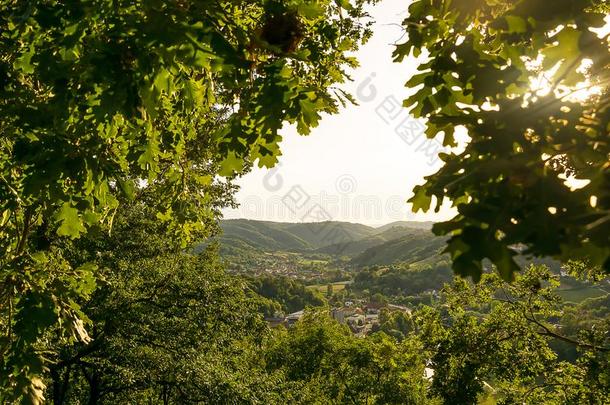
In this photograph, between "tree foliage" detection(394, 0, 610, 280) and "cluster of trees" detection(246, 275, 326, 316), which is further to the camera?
"cluster of trees" detection(246, 275, 326, 316)

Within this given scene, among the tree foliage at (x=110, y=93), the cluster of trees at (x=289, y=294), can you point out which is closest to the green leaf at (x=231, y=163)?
the tree foliage at (x=110, y=93)

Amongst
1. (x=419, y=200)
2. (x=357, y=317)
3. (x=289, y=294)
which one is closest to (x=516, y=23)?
(x=419, y=200)

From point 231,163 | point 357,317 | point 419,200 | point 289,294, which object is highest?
point 231,163

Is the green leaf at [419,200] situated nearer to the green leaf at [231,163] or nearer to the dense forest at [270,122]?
the dense forest at [270,122]

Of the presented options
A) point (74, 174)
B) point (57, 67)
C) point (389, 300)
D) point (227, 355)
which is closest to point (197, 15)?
point (57, 67)

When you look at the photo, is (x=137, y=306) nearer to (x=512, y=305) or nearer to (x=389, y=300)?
(x=512, y=305)

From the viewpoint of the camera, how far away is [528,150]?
226 cm

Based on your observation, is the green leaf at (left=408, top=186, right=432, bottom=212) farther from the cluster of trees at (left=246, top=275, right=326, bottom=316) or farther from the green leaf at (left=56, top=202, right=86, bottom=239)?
the cluster of trees at (left=246, top=275, right=326, bottom=316)

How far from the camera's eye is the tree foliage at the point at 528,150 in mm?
→ 1984

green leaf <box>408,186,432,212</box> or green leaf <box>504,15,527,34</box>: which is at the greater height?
green leaf <box>504,15,527,34</box>

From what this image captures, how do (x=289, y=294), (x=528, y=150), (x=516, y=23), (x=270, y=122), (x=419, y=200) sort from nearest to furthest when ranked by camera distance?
(x=528, y=150) → (x=516, y=23) → (x=419, y=200) → (x=270, y=122) → (x=289, y=294)

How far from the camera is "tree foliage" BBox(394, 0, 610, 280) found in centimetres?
198

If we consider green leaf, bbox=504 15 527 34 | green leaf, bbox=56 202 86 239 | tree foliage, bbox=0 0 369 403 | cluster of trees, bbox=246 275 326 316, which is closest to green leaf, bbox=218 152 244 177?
tree foliage, bbox=0 0 369 403

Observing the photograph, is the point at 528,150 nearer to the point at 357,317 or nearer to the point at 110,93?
the point at 110,93
